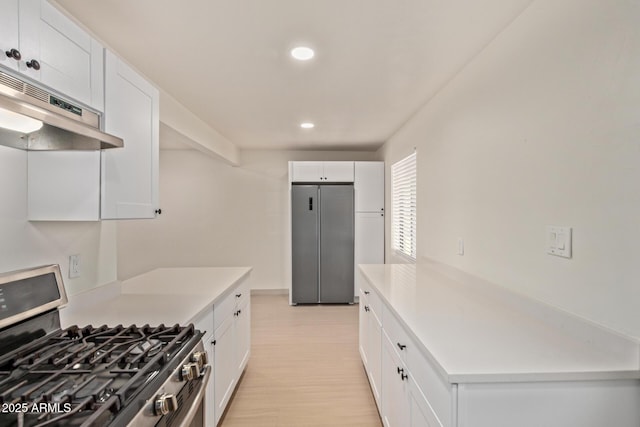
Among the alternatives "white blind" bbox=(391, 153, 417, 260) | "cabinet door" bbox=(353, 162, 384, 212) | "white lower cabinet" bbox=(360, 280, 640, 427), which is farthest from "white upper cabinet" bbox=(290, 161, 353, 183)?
"white lower cabinet" bbox=(360, 280, 640, 427)

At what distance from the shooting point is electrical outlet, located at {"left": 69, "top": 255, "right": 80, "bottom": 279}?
1.72 meters

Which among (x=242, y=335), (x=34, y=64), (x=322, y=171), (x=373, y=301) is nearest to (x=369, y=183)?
(x=322, y=171)

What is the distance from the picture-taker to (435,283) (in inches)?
91.2

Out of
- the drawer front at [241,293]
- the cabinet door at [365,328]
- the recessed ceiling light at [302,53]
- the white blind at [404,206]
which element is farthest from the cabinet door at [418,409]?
the white blind at [404,206]

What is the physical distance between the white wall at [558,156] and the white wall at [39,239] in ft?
7.55

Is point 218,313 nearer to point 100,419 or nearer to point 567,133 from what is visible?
point 100,419

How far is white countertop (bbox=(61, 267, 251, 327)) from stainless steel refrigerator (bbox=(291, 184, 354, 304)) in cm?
232

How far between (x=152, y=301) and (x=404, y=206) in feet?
9.68

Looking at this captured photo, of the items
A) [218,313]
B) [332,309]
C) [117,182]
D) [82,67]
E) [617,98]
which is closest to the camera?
[617,98]

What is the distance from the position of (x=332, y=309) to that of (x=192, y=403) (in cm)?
358

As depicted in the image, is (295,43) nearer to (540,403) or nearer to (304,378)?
(540,403)

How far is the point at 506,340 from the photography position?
125 centimetres

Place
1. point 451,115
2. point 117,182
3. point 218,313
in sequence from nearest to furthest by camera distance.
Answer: point 117,182, point 218,313, point 451,115

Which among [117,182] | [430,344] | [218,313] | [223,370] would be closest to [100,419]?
[430,344]
